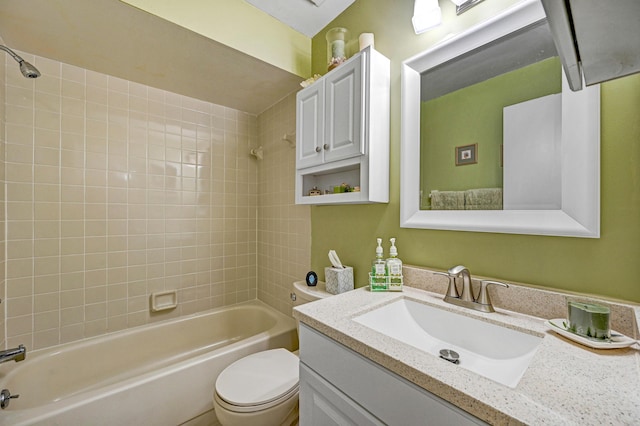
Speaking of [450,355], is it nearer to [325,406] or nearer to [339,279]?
[325,406]

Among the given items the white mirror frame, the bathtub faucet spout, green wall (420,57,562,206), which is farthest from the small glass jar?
the bathtub faucet spout

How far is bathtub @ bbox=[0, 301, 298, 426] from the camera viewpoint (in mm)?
1124

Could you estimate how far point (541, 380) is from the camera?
51cm

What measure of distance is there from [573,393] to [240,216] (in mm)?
2201

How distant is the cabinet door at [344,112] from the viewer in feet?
3.92

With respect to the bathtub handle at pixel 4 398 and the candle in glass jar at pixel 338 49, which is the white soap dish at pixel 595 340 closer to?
the candle in glass jar at pixel 338 49

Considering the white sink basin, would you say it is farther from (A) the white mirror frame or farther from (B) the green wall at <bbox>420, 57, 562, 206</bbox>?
(B) the green wall at <bbox>420, 57, 562, 206</bbox>

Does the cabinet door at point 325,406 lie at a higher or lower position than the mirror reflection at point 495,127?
lower

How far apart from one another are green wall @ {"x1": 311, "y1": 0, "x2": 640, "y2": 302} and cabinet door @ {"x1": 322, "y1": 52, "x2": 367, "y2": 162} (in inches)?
7.2

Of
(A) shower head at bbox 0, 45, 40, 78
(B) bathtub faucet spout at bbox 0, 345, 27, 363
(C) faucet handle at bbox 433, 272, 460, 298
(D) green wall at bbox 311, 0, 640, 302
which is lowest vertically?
(B) bathtub faucet spout at bbox 0, 345, 27, 363

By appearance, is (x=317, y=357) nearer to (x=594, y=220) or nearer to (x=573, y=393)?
(x=573, y=393)

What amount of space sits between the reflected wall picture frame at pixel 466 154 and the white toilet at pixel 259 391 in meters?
1.20

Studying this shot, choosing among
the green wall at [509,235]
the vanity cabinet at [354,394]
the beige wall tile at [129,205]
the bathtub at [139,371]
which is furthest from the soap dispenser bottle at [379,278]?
the bathtub at [139,371]

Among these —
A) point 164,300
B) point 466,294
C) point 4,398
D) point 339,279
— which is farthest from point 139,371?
point 466,294
